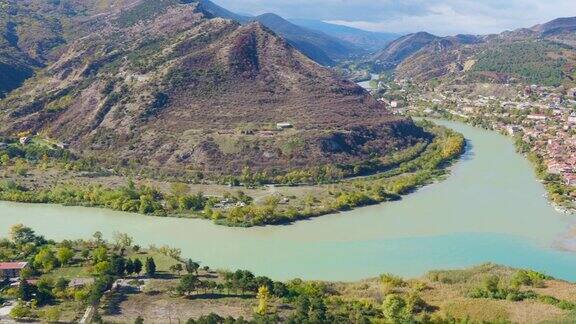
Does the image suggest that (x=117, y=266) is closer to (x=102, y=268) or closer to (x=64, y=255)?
(x=102, y=268)

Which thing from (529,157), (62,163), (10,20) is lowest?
(62,163)

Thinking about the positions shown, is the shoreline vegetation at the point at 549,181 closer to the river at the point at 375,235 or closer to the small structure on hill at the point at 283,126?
the river at the point at 375,235

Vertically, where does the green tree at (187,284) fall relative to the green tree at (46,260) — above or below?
above

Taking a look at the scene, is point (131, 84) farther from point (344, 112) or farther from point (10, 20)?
point (10, 20)

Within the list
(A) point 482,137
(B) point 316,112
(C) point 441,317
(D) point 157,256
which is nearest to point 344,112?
(B) point 316,112

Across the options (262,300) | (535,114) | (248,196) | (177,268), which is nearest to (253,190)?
(248,196)

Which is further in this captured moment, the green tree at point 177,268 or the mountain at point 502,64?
the mountain at point 502,64

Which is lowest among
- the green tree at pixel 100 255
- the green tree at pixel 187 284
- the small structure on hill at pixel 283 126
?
the green tree at pixel 100 255

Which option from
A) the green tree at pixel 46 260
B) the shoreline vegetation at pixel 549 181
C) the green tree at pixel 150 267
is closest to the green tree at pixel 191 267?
the green tree at pixel 150 267
